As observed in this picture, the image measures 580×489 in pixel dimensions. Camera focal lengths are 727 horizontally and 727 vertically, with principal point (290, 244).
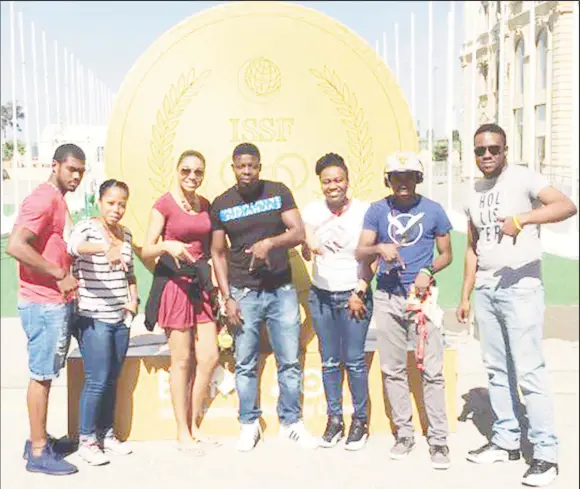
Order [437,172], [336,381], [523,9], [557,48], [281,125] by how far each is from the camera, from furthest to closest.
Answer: [437,172], [523,9], [557,48], [281,125], [336,381]

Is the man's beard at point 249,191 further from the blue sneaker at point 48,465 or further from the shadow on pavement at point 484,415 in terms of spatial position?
the shadow on pavement at point 484,415

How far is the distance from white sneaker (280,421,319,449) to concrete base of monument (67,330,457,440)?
0.14 metres

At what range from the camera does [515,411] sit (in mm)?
3766

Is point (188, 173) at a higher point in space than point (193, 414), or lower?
higher

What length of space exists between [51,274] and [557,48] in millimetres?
27090

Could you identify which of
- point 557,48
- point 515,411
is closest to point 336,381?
point 515,411

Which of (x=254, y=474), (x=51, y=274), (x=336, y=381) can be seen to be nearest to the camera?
(x=51, y=274)

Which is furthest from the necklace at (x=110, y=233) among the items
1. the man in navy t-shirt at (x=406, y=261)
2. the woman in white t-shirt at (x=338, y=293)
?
the man in navy t-shirt at (x=406, y=261)

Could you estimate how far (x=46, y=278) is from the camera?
11.2 ft

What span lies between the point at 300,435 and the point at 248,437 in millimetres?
281

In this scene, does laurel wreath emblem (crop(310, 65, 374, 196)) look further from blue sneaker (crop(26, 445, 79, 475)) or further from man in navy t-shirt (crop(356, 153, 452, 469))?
blue sneaker (crop(26, 445, 79, 475))

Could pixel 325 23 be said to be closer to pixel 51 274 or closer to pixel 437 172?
pixel 51 274

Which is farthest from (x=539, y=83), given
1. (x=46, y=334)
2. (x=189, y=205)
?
(x=46, y=334)

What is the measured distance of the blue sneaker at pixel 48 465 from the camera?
355 centimetres
